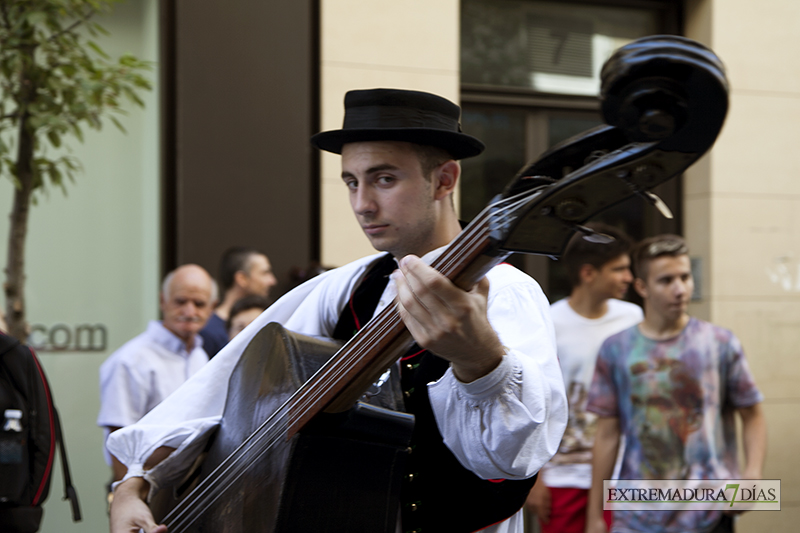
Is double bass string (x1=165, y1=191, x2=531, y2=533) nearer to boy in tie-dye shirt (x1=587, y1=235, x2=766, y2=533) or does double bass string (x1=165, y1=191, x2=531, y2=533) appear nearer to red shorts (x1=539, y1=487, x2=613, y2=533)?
boy in tie-dye shirt (x1=587, y1=235, x2=766, y2=533)

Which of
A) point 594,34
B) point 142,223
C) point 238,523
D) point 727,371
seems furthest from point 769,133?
point 238,523

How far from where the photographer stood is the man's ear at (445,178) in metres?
2.02

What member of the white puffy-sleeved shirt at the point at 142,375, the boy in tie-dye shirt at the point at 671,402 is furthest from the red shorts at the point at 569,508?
the white puffy-sleeved shirt at the point at 142,375

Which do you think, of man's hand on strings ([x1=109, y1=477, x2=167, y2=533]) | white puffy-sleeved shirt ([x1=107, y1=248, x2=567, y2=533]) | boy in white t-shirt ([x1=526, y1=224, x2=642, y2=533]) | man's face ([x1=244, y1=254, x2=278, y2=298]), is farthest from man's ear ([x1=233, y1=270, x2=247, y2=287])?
man's hand on strings ([x1=109, y1=477, x2=167, y2=533])

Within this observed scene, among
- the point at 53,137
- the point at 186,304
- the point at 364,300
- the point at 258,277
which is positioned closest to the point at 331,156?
the point at 258,277

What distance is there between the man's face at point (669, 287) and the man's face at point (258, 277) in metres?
2.25

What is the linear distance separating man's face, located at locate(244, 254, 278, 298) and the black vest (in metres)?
3.32

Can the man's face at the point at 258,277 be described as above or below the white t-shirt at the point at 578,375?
above

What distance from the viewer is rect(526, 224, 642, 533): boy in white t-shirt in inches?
163

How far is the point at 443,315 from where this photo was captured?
1361 mm

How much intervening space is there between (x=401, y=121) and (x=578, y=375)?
2.66 m

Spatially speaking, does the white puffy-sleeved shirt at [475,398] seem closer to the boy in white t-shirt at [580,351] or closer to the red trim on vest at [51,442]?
the red trim on vest at [51,442]

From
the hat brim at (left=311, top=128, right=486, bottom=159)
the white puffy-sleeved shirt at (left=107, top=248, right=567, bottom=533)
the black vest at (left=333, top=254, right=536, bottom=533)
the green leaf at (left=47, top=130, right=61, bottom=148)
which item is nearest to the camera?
the white puffy-sleeved shirt at (left=107, top=248, right=567, bottom=533)

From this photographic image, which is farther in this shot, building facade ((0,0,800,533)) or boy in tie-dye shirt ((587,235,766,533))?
building facade ((0,0,800,533))
